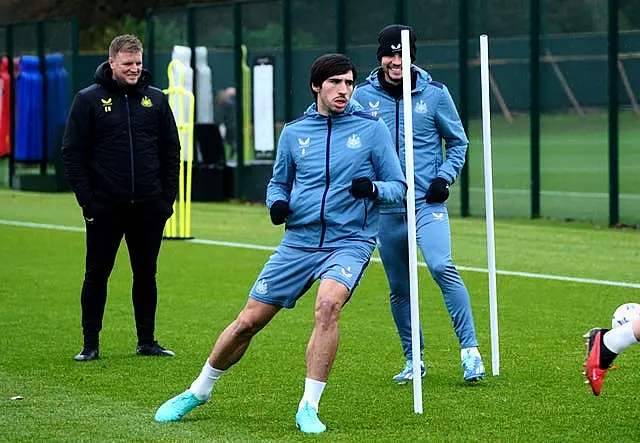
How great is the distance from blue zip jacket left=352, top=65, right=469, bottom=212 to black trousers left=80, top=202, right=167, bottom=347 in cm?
197

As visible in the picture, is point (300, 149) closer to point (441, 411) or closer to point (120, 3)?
point (441, 411)

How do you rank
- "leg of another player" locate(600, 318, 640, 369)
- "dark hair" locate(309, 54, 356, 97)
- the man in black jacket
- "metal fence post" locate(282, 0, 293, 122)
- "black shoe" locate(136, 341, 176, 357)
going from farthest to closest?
1. "metal fence post" locate(282, 0, 293, 122)
2. "black shoe" locate(136, 341, 176, 357)
3. the man in black jacket
4. "dark hair" locate(309, 54, 356, 97)
5. "leg of another player" locate(600, 318, 640, 369)

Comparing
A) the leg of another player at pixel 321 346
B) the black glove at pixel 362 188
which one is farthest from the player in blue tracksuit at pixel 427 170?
the leg of another player at pixel 321 346

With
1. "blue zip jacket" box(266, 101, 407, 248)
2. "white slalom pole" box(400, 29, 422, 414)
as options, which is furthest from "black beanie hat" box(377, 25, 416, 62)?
"blue zip jacket" box(266, 101, 407, 248)

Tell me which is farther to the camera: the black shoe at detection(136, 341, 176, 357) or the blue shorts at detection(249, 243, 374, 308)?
the black shoe at detection(136, 341, 176, 357)

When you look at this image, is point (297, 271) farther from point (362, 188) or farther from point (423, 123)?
point (423, 123)

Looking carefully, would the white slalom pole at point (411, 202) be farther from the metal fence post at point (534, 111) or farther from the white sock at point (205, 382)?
the metal fence post at point (534, 111)

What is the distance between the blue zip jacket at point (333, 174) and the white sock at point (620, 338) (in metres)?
1.29

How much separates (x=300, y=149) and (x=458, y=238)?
11.1 metres

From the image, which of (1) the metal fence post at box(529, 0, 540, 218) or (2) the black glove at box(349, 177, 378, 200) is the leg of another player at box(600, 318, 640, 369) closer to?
(2) the black glove at box(349, 177, 378, 200)

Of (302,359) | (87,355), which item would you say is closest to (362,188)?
(302,359)

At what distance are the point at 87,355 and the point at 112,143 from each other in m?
1.41

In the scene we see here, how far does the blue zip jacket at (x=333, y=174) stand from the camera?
7.75 m

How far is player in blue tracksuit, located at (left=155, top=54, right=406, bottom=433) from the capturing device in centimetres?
771
